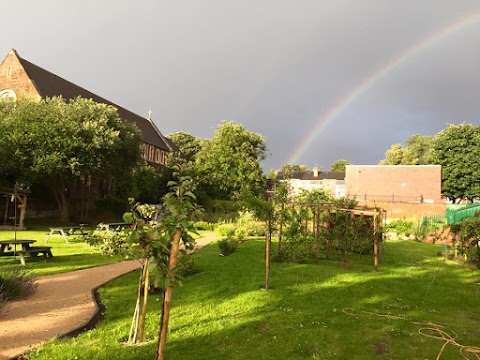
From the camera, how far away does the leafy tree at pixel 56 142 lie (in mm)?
24906

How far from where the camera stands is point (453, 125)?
5181cm

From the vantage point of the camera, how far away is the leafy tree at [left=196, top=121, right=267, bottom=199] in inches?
1690

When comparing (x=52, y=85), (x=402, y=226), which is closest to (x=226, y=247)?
(x=402, y=226)

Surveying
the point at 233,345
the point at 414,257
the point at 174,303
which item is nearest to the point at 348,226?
the point at 414,257

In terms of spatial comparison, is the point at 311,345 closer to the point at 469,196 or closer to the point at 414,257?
the point at 414,257

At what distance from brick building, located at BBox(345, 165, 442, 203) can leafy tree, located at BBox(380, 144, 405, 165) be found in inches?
882

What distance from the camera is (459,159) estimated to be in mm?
50344

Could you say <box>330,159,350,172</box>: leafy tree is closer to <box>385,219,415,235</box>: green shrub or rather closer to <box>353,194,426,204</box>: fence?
<box>353,194,426,204</box>: fence

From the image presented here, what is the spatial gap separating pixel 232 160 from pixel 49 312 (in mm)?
37029

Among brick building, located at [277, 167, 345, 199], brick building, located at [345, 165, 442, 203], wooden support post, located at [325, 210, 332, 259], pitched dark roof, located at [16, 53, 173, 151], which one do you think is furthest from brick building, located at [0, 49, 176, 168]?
brick building, located at [277, 167, 345, 199]

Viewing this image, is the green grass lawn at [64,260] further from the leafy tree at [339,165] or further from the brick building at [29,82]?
the leafy tree at [339,165]

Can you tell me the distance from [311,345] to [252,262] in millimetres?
7227

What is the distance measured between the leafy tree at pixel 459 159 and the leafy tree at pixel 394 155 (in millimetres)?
22595

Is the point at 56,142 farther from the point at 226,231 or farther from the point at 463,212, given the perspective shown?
the point at 463,212
